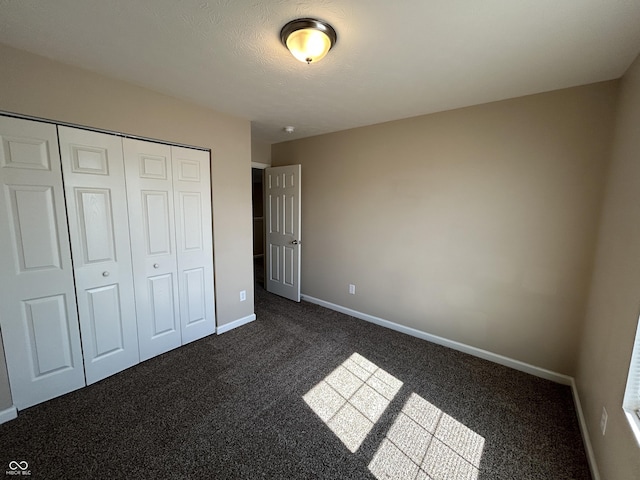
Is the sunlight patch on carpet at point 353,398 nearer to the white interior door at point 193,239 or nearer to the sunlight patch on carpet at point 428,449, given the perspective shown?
the sunlight patch on carpet at point 428,449

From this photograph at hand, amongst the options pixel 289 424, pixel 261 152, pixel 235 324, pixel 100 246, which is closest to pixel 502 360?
pixel 289 424

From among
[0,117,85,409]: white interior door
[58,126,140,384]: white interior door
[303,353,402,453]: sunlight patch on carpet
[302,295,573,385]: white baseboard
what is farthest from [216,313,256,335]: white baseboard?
[303,353,402,453]: sunlight patch on carpet

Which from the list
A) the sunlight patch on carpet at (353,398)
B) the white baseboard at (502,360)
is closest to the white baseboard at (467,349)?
the white baseboard at (502,360)

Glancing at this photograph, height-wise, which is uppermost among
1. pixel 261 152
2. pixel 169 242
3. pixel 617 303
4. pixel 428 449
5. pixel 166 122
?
pixel 261 152

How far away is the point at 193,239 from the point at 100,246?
2.42 ft

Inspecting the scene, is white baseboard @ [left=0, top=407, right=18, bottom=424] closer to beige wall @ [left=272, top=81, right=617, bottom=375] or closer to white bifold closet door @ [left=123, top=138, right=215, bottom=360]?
white bifold closet door @ [left=123, top=138, right=215, bottom=360]

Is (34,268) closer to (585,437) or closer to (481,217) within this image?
(481,217)

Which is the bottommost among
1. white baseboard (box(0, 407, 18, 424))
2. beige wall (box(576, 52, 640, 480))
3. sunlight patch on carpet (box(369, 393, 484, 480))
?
sunlight patch on carpet (box(369, 393, 484, 480))

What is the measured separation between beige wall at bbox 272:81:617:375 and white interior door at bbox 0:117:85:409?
2668 millimetres

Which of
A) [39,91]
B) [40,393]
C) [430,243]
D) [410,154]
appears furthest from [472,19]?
Result: [40,393]

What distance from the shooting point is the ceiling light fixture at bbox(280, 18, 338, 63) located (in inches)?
52.3

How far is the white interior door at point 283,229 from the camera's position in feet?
12.1

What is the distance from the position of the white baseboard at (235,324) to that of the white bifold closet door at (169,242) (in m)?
0.16

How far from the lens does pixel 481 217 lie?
2.43m
